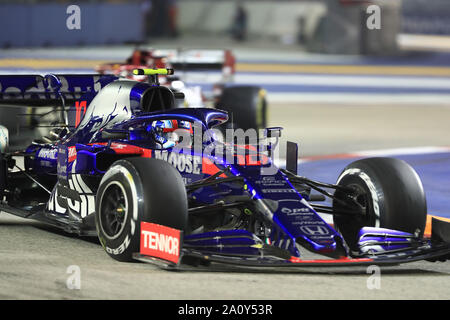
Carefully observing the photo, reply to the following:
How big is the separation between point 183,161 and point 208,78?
30.1 ft

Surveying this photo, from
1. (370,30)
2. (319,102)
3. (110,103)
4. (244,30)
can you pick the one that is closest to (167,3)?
(244,30)

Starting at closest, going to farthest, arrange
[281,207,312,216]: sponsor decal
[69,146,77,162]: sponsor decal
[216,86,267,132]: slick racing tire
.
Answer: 1. [281,207,312,216]: sponsor decal
2. [69,146,77,162]: sponsor decal
3. [216,86,267,132]: slick racing tire

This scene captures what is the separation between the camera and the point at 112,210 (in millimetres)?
7500

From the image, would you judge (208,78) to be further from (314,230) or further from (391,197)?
(314,230)

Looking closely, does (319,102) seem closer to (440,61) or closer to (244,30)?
(440,61)

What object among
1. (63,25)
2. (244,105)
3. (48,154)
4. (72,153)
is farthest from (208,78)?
(63,25)

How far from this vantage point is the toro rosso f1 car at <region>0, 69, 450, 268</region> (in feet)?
23.1

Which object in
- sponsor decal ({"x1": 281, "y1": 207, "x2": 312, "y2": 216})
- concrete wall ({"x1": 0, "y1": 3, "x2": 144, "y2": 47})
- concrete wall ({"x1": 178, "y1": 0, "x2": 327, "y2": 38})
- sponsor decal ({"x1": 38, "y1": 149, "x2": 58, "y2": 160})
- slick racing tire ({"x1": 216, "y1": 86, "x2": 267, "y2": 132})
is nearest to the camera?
sponsor decal ({"x1": 281, "y1": 207, "x2": 312, "y2": 216})

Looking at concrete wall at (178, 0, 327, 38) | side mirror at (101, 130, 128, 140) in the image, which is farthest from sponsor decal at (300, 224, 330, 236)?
concrete wall at (178, 0, 327, 38)

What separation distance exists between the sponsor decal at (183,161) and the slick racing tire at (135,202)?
601 millimetres

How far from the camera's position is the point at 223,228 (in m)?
7.74

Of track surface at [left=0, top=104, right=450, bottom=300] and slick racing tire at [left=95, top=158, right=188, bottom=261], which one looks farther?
slick racing tire at [left=95, top=158, right=188, bottom=261]

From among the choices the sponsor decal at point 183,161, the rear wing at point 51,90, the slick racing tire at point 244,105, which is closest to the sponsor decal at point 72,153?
the sponsor decal at point 183,161

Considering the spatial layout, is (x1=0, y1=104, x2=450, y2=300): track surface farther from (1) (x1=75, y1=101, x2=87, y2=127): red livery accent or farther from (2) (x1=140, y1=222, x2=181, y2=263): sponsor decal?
(1) (x1=75, y1=101, x2=87, y2=127): red livery accent
